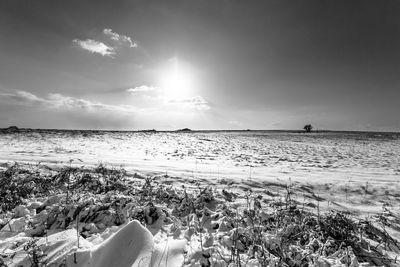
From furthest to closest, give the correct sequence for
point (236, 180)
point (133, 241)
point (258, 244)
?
point (236, 180) < point (258, 244) < point (133, 241)

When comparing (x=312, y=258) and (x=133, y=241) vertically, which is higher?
(x=133, y=241)

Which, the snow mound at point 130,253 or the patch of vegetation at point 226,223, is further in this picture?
the patch of vegetation at point 226,223

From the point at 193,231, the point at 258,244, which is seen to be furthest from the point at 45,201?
the point at 258,244

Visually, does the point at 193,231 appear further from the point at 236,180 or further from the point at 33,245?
the point at 236,180

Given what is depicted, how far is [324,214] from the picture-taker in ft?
14.2

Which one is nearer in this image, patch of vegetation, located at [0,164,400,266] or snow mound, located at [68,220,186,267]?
snow mound, located at [68,220,186,267]

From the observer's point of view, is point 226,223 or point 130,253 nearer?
point 130,253

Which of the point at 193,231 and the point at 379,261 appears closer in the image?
the point at 379,261

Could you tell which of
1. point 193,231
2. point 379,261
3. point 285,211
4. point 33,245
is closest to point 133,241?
point 193,231

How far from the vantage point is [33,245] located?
9.98 ft

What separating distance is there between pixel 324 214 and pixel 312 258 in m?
1.58

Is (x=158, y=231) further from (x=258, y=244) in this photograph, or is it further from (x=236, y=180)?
(x=236, y=180)

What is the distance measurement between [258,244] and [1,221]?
4212 mm

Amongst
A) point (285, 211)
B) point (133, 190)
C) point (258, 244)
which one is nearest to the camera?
point (258, 244)
